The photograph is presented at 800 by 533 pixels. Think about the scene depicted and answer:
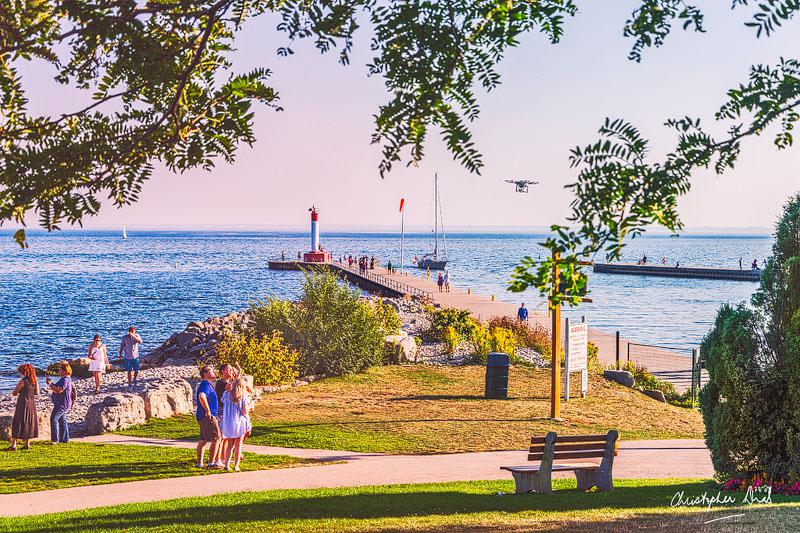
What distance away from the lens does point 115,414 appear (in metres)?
16.9

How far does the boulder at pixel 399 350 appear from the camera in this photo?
25.8m

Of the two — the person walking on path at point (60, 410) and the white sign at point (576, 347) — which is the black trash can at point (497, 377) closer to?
the white sign at point (576, 347)

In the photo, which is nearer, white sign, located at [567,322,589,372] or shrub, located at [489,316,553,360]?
white sign, located at [567,322,589,372]

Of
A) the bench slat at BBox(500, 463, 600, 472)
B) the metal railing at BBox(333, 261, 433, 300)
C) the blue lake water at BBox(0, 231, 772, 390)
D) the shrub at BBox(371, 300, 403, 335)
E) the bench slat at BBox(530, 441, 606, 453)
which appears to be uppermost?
the shrub at BBox(371, 300, 403, 335)

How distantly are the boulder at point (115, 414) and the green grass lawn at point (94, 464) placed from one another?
110cm

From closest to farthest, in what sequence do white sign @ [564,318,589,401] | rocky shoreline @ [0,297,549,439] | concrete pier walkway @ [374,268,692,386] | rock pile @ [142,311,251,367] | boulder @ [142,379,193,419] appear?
rocky shoreline @ [0,297,549,439] < boulder @ [142,379,193,419] < white sign @ [564,318,589,401] < concrete pier walkway @ [374,268,692,386] < rock pile @ [142,311,251,367]

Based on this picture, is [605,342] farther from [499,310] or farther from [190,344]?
[190,344]

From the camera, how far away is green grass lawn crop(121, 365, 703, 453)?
53.3 feet

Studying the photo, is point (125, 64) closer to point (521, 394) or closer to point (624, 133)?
point (624, 133)

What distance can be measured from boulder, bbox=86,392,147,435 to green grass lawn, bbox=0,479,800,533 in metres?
6.21

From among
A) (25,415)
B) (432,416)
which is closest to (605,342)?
(432,416)

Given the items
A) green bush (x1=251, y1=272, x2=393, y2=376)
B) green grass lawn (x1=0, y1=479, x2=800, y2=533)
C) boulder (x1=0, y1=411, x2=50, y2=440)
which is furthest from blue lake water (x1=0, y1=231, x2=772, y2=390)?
green grass lawn (x1=0, y1=479, x2=800, y2=533)

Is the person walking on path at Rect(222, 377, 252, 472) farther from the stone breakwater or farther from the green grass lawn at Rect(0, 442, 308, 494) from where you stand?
the stone breakwater

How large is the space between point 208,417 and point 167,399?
5604mm
